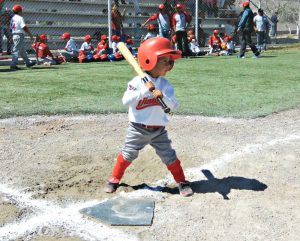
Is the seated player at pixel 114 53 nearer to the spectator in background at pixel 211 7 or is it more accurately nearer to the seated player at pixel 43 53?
the seated player at pixel 43 53

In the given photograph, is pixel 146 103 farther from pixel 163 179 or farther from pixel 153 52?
pixel 163 179

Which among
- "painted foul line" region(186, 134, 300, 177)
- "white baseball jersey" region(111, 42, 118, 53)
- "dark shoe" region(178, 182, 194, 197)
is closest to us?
"dark shoe" region(178, 182, 194, 197)

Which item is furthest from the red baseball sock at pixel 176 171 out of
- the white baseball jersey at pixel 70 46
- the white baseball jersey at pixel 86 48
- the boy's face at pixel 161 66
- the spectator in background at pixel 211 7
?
the spectator in background at pixel 211 7

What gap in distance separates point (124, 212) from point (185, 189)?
0.59m

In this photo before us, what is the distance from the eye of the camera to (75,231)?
304 cm

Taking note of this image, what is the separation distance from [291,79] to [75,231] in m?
8.57

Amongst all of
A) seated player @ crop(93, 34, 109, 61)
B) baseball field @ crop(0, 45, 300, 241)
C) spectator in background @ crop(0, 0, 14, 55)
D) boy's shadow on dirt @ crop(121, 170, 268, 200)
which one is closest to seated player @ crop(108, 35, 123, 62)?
seated player @ crop(93, 34, 109, 61)

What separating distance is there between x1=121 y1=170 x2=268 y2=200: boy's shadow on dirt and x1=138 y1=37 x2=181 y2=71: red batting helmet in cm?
105

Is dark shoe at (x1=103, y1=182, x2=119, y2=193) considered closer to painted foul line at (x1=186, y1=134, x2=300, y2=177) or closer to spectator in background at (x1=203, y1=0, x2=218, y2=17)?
painted foul line at (x1=186, y1=134, x2=300, y2=177)

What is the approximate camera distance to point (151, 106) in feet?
11.7

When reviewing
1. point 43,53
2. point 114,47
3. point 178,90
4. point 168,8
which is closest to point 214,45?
point 168,8

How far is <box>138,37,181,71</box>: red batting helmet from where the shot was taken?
3.38m

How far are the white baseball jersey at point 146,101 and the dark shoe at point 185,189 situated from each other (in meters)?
0.53

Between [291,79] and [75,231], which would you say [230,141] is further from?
[291,79]
